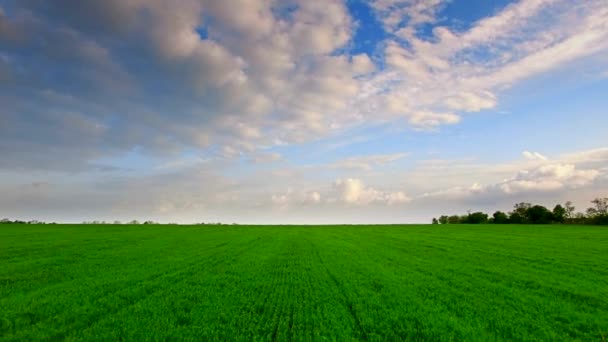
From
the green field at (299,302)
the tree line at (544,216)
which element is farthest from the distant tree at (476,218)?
the green field at (299,302)

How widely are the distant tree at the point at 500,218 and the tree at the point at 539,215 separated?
9.60m

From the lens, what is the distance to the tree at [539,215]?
446 ft

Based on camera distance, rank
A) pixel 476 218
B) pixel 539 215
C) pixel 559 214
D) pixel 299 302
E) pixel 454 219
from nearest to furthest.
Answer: pixel 299 302 → pixel 559 214 → pixel 539 215 → pixel 476 218 → pixel 454 219

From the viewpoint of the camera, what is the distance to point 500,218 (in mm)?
151250

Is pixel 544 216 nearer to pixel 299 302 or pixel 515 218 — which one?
pixel 515 218

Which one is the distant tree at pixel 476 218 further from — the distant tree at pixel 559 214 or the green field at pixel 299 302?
the green field at pixel 299 302

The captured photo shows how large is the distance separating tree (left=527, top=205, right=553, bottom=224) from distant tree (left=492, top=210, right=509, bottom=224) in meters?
9.60

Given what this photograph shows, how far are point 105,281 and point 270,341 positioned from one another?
993 centimetres

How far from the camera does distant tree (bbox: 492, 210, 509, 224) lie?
5895 inches

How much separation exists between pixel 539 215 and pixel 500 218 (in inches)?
601

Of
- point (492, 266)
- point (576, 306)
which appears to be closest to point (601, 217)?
point (492, 266)

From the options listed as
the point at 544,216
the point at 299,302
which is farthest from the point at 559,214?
the point at 299,302

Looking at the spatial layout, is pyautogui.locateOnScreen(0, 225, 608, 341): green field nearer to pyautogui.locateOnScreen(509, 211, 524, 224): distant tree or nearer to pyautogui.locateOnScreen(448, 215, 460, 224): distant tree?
pyautogui.locateOnScreen(509, 211, 524, 224): distant tree

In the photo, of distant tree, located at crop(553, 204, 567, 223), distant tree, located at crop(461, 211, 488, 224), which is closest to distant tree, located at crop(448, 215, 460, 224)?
distant tree, located at crop(461, 211, 488, 224)
